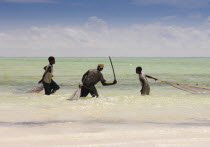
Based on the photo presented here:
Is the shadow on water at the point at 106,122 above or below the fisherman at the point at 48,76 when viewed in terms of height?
Answer: below

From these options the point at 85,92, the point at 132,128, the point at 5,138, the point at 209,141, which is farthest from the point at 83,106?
the point at 209,141

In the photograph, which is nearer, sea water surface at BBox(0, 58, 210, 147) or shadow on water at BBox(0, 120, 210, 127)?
sea water surface at BBox(0, 58, 210, 147)

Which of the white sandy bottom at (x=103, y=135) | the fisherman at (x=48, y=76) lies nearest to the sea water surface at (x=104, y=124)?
the white sandy bottom at (x=103, y=135)

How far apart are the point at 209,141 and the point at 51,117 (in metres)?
4.33

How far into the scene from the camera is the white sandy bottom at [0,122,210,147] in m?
5.26

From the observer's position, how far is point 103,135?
593 cm

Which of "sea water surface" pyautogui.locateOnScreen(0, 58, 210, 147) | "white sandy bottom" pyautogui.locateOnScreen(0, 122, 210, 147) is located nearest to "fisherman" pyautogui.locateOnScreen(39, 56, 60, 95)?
"sea water surface" pyautogui.locateOnScreen(0, 58, 210, 147)

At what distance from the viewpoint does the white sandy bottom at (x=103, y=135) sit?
17.3 ft

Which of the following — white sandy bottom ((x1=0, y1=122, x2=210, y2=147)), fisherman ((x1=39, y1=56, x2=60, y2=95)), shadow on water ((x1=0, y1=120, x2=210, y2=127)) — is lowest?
shadow on water ((x1=0, y1=120, x2=210, y2=127))

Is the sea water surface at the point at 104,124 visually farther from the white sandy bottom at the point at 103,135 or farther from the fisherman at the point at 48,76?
the fisherman at the point at 48,76

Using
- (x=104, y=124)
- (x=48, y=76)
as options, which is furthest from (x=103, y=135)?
(x=48, y=76)

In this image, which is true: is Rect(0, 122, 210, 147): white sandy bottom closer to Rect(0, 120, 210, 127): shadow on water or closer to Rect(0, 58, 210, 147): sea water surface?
Rect(0, 58, 210, 147): sea water surface

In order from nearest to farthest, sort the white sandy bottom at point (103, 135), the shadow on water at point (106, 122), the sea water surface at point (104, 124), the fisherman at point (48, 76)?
the white sandy bottom at point (103, 135)
the sea water surface at point (104, 124)
the shadow on water at point (106, 122)
the fisherman at point (48, 76)

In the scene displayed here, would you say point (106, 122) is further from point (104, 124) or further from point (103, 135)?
point (103, 135)
